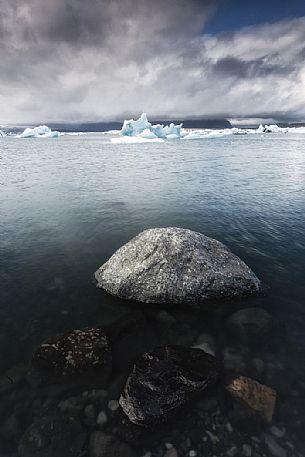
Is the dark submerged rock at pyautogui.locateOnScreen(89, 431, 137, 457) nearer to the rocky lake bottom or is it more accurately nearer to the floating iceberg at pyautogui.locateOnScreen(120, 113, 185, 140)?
the rocky lake bottom

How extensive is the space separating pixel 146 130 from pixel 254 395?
93.9 metres

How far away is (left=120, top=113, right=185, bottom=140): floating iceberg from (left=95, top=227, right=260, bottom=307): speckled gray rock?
282 ft

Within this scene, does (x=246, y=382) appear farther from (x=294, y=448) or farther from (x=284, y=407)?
(x=294, y=448)

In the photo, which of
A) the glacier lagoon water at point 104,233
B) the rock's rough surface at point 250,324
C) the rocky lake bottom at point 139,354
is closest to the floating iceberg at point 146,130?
the glacier lagoon water at point 104,233

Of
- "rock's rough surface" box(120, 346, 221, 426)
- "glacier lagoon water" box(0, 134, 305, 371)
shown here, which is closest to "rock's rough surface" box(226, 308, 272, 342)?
"glacier lagoon water" box(0, 134, 305, 371)

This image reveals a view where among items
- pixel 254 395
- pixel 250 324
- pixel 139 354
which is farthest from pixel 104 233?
pixel 254 395

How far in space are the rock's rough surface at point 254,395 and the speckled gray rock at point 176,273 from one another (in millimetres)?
2579

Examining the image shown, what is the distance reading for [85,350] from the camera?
6.42 metres

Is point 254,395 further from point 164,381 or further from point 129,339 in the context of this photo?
point 129,339

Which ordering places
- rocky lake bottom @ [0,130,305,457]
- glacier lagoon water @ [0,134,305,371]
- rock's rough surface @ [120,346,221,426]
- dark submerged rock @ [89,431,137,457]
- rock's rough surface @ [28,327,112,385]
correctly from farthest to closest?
glacier lagoon water @ [0,134,305,371]
rock's rough surface @ [28,327,112,385]
rock's rough surface @ [120,346,221,426]
rocky lake bottom @ [0,130,305,457]
dark submerged rock @ [89,431,137,457]

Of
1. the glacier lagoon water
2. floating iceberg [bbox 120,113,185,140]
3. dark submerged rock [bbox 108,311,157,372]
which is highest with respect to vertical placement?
dark submerged rock [bbox 108,311,157,372]

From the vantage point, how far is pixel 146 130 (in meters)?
93.2

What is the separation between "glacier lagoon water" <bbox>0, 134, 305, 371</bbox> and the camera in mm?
8070

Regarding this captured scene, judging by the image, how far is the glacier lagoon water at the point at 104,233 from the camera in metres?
8.07
